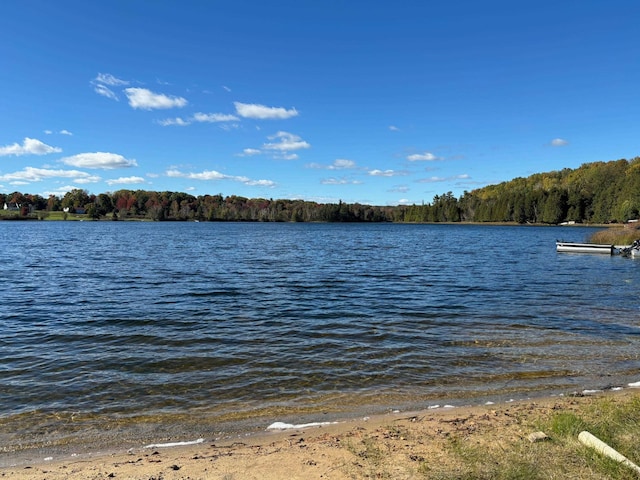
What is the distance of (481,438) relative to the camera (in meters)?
6.89

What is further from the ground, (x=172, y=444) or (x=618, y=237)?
(x=618, y=237)

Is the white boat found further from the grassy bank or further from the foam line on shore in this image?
the foam line on shore

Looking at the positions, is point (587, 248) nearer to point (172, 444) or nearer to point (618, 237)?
point (618, 237)

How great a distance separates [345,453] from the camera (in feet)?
21.4

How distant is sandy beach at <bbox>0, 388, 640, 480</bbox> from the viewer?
233 inches

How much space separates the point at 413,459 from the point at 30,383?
9.04 meters

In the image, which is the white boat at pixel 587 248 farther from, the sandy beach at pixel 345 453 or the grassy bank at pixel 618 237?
the sandy beach at pixel 345 453

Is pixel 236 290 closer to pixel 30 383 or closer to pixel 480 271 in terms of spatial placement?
pixel 30 383

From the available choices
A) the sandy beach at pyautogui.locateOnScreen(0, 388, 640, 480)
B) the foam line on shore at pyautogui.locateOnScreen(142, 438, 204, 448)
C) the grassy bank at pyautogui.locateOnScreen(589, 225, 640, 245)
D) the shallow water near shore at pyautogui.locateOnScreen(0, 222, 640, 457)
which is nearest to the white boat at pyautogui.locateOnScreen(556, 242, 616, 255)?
the grassy bank at pyautogui.locateOnScreen(589, 225, 640, 245)

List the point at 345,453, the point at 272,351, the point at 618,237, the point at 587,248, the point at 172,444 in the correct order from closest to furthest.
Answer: the point at 345,453, the point at 172,444, the point at 272,351, the point at 587,248, the point at 618,237

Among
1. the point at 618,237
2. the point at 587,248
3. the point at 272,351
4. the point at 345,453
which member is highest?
the point at 618,237

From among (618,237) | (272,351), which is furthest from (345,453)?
(618,237)

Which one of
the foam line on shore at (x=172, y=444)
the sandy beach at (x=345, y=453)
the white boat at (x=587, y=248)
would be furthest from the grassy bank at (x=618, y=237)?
the foam line on shore at (x=172, y=444)

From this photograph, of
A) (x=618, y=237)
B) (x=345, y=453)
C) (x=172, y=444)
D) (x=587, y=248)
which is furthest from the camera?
(x=618, y=237)
